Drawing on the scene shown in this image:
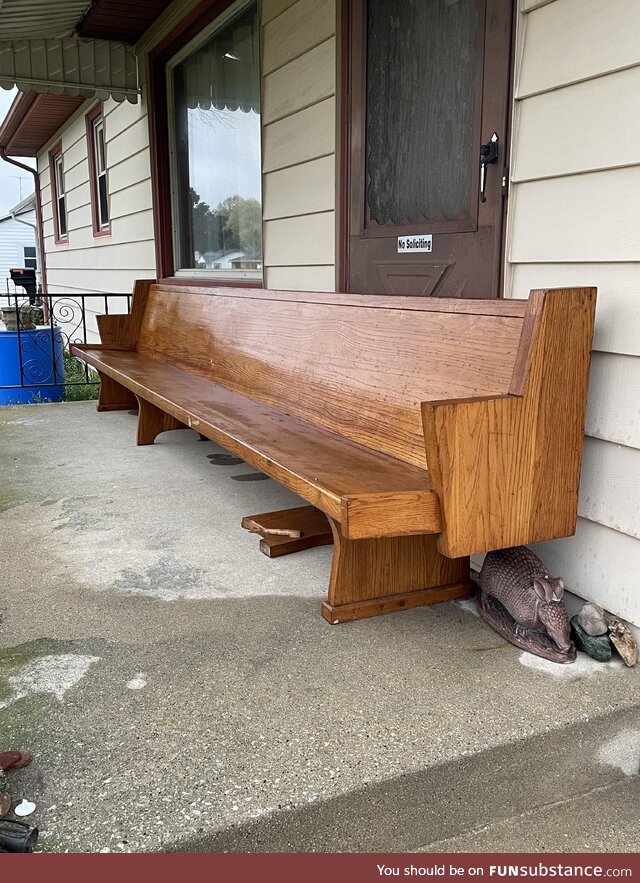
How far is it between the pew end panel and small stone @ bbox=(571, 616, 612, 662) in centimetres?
27

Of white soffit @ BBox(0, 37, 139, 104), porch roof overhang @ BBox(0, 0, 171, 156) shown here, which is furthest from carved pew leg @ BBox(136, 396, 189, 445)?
white soffit @ BBox(0, 37, 139, 104)

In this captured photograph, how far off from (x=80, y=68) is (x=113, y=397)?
2.72 metres

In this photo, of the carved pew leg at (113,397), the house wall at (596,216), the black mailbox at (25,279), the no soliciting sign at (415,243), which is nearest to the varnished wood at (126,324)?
the carved pew leg at (113,397)

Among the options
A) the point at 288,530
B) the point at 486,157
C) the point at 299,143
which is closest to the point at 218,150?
the point at 299,143

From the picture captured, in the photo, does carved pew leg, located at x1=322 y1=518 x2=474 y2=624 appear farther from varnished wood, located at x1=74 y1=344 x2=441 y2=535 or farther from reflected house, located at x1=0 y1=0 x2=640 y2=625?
reflected house, located at x1=0 y1=0 x2=640 y2=625

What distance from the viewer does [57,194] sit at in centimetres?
1107

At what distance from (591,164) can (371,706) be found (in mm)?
1493

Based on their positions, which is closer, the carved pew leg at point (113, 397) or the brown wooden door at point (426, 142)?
the brown wooden door at point (426, 142)

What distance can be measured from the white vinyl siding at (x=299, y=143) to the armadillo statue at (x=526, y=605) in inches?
71.5

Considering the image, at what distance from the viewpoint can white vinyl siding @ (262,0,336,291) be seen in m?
3.42

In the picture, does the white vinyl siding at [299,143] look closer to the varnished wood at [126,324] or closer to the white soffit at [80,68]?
the varnished wood at [126,324]

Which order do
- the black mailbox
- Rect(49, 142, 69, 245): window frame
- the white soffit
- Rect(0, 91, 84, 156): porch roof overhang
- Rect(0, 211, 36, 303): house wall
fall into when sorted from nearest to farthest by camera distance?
the white soffit < Rect(0, 91, 84, 156): porch roof overhang < Rect(49, 142, 69, 245): window frame < the black mailbox < Rect(0, 211, 36, 303): house wall

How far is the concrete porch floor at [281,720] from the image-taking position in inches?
55.8

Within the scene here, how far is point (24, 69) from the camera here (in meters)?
5.67
